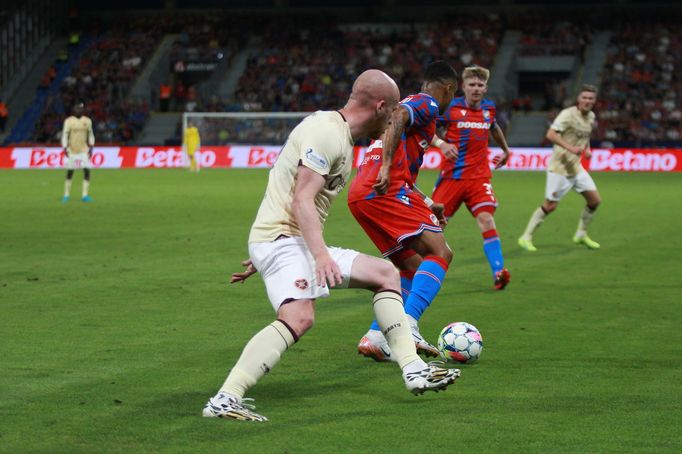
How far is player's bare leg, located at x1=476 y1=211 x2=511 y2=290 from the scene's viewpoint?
11.8 metres

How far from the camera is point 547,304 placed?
10.8 meters

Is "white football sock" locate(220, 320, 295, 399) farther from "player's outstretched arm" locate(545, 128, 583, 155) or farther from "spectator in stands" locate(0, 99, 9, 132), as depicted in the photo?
"spectator in stands" locate(0, 99, 9, 132)

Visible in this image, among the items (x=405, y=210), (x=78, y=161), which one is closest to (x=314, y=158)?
(x=405, y=210)

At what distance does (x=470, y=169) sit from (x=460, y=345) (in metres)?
4.85

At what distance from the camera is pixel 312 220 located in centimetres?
590

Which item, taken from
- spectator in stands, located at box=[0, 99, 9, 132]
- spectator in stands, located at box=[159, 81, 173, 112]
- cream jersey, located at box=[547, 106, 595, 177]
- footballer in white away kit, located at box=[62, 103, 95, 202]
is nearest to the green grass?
cream jersey, located at box=[547, 106, 595, 177]

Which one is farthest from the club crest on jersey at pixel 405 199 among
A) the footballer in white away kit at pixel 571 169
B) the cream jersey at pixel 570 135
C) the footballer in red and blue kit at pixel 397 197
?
the cream jersey at pixel 570 135

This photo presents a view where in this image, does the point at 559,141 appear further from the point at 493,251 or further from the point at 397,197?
the point at 397,197

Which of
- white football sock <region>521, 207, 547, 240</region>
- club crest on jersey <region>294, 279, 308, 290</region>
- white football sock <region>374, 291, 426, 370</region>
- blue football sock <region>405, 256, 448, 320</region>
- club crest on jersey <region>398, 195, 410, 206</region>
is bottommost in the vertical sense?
white football sock <region>521, 207, 547, 240</region>

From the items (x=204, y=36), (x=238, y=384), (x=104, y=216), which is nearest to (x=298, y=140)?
(x=238, y=384)

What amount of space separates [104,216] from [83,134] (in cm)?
594

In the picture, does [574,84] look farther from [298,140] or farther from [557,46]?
[298,140]

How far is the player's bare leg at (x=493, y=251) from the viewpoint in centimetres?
1180

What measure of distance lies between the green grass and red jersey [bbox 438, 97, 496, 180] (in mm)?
1229
